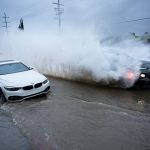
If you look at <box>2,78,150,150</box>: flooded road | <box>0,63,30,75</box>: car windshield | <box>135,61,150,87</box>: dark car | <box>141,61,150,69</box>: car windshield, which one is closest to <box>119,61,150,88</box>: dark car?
<box>135,61,150,87</box>: dark car

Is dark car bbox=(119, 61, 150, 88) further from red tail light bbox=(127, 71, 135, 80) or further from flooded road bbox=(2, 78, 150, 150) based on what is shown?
flooded road bbox=(2, 78, 150, 150)

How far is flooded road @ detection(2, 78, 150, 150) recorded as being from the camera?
5.28 m

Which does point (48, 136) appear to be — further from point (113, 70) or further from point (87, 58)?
point (87, 58)

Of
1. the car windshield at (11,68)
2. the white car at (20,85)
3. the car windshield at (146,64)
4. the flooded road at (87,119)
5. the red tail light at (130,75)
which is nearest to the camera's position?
the flooded road at (87,119)

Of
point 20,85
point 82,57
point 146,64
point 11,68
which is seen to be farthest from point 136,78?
point 11,68

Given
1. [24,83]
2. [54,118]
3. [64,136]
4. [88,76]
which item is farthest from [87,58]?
[64,136]

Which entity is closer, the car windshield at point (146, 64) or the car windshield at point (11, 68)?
the car windshield at point (11, 68)

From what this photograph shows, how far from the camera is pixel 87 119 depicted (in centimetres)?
675

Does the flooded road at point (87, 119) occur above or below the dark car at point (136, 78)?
below

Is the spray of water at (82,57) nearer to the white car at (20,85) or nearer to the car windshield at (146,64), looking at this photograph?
the car windshield at (146,64)

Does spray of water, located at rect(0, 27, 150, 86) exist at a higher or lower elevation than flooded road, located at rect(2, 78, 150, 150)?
higher

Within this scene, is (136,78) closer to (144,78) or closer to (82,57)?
(144,78)

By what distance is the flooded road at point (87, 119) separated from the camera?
528cm

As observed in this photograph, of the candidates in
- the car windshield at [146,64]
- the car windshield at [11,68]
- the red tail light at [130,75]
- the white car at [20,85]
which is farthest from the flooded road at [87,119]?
the car windshield at [11,68]
